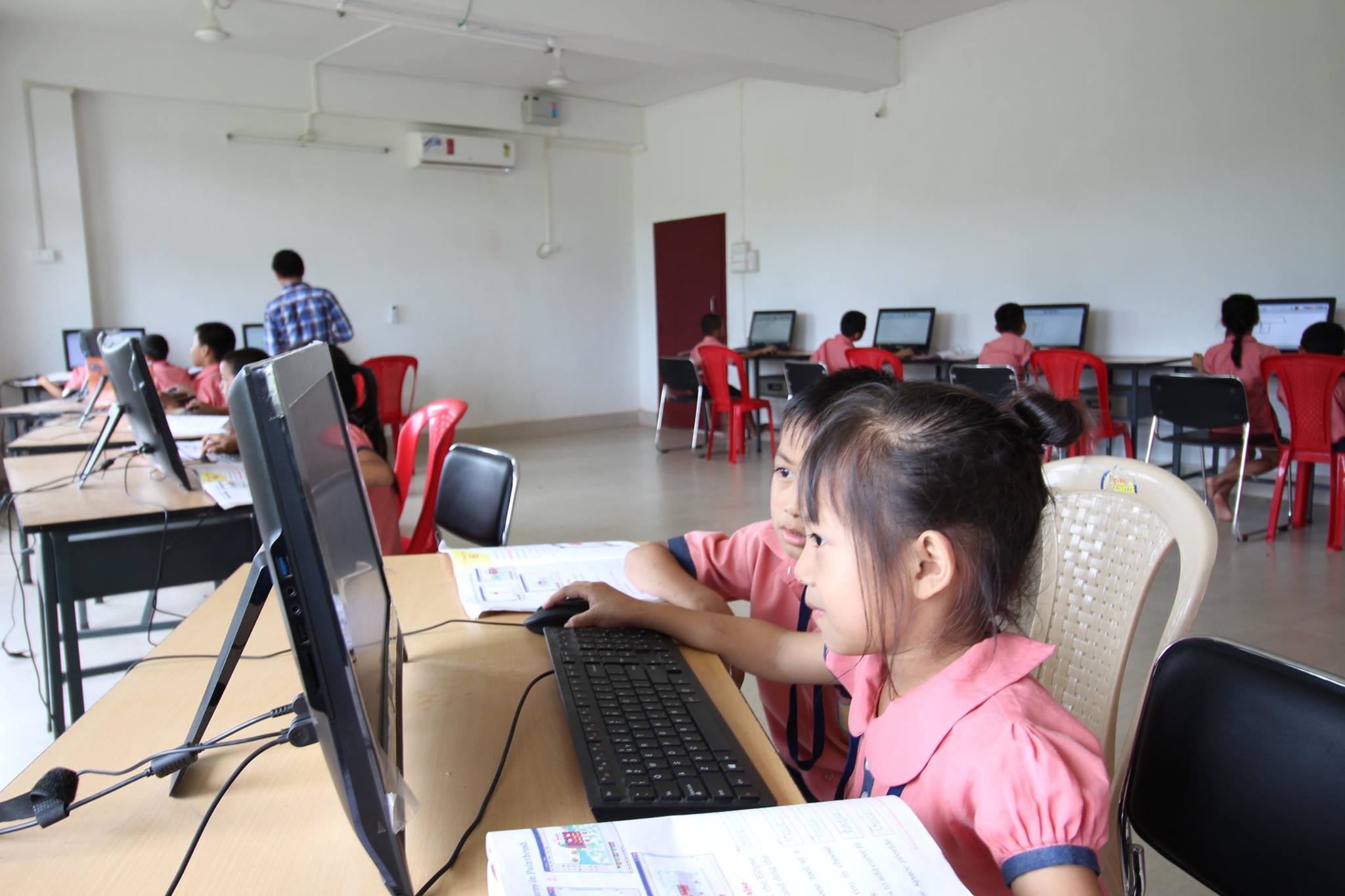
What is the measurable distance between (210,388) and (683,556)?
11.9ft

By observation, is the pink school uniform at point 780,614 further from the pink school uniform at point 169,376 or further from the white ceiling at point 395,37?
the pink school uniform at point 169,376

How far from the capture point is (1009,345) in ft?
16.8

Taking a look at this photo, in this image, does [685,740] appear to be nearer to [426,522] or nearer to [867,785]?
[867,785]

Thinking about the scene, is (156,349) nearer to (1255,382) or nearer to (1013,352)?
(1013,352)

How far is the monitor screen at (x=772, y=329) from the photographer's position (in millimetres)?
7062

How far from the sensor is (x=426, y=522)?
246 centimetres

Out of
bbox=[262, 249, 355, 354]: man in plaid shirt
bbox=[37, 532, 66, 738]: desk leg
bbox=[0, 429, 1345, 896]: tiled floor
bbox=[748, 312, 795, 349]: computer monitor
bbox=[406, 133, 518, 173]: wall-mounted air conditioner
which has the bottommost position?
bbox=[0, 429, 1345, 896]: tiled floor

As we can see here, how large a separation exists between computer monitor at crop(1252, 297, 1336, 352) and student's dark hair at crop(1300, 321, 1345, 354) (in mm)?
210

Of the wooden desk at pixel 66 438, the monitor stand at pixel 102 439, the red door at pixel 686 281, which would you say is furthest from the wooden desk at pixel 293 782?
the red door at pixel 686 281

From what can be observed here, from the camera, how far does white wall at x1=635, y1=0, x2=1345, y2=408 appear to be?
4.48 metres

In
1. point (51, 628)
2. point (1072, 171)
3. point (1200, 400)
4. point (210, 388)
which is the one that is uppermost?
point (1072, 171)

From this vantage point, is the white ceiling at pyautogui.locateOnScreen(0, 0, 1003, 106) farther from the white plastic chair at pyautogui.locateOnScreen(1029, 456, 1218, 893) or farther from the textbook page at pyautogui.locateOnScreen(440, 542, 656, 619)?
the white plastic chair at pyautogui.locateOnScreen(1029, 456, 1218, 893)

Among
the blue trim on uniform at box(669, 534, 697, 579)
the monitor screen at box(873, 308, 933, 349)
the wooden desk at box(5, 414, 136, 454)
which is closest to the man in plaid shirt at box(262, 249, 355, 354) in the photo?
the wooden desk at box(5, 414, 136, 454)

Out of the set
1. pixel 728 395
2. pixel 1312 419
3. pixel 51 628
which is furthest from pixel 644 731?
pixel 728 395
